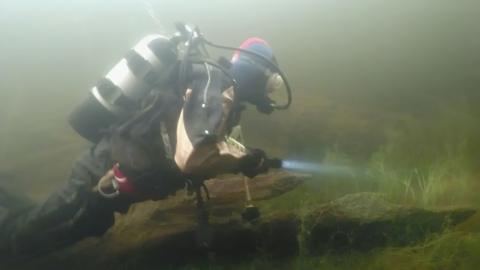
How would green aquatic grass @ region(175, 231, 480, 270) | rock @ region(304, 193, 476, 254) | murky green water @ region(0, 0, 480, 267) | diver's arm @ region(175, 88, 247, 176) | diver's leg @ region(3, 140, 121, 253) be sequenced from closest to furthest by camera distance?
diver's arm @ region(175, 88, 247, 176) < diver's leg @ region(3, 140, 121, 253) < green aquatic grass @ region(175, 231, 480, 270) < rock @ region(304, 193, 476, 254) < murky green water @ region(0, 0, 480, 267)

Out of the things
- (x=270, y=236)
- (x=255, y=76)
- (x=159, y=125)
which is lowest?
(x=270, y=236)

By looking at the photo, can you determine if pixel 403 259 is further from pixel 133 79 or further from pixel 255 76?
pixel 133 79

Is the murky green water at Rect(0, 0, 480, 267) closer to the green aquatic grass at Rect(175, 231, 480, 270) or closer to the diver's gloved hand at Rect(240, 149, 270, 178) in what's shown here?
the green aquatic grass at Rect(175, 231, 480, 270)

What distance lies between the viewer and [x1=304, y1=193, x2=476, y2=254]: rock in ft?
14.9

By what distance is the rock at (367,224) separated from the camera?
455cm

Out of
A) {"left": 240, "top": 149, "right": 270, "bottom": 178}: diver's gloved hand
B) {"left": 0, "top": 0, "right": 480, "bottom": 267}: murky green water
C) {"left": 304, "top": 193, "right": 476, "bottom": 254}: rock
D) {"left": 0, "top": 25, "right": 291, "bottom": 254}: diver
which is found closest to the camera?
{"left": 0, "top": 25, "right": 291, "bottom": 254}: diver

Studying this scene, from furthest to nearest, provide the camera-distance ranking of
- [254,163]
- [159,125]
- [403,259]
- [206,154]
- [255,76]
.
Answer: [403,259], [255,76], [159,125], [254,163], [206,154]

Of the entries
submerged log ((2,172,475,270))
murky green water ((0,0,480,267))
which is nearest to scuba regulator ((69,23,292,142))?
submerged log ((2,172,475,270))

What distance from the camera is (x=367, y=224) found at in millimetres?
4586

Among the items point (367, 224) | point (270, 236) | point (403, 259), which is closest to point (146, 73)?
point (270, 236)

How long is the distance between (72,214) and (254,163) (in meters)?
1.99

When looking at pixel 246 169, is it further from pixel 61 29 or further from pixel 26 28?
pixel 26 28

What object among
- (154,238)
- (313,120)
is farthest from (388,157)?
(154,238)

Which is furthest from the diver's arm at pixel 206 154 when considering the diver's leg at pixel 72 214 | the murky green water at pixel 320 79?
the murky green water at pixel 320 79
